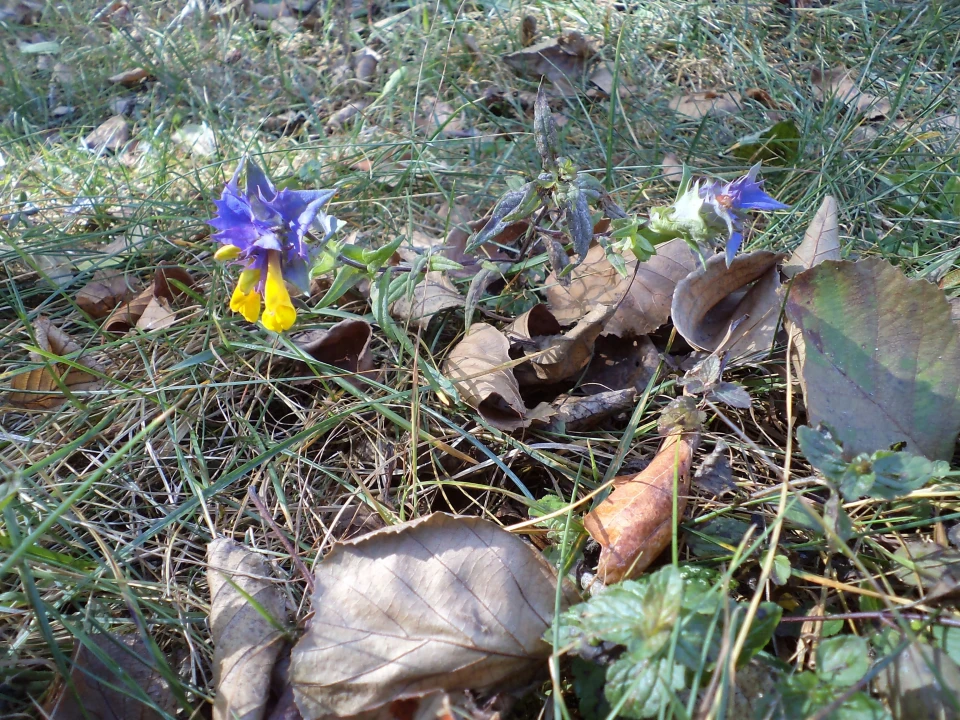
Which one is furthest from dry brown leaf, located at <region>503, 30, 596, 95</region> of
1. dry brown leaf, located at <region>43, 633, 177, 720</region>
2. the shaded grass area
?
dry brown leaf, located at <region>43, 633, 177, 720</region>

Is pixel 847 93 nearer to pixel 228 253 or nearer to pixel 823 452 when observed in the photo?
pixel 823 452

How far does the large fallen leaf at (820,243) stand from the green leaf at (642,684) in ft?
3.53

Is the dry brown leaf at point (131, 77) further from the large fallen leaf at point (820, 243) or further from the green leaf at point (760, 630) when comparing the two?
the green leaf at point (760, 630)

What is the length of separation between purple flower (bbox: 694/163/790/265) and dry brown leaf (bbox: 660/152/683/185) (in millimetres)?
659

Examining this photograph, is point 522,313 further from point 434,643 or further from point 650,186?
point 434,643

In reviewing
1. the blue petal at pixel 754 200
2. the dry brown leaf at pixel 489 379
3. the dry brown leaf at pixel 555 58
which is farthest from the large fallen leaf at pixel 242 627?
the dry brown leaf at pixel 555 58

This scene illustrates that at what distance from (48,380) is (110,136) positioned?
178cm

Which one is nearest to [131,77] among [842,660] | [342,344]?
[342,344]

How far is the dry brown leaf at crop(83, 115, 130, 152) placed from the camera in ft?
9.77

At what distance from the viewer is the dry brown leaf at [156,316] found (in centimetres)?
189

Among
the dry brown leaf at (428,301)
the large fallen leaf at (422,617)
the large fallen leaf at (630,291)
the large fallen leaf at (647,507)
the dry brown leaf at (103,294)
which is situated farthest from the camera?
the dry brown leaf at (103,294)

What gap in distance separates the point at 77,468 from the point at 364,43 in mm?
2596

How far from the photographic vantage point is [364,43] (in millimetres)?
3324

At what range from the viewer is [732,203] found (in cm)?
142
